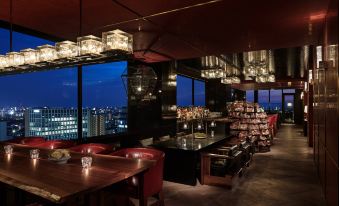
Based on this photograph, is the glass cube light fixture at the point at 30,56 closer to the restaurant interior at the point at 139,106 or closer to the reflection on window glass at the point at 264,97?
the restaurant interior at the point at 139,106

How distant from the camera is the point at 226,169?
4609 mm

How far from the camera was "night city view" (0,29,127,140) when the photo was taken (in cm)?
439

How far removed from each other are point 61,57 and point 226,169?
3.33 m

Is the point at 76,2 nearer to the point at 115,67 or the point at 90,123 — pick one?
the point at 90,123

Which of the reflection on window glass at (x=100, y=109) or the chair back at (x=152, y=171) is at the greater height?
the reflection on window glass at (x=100, y=109)

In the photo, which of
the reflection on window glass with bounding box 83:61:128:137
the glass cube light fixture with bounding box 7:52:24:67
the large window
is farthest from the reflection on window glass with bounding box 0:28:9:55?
the large window

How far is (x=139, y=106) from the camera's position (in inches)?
254

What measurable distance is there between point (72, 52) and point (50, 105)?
232 centimetres

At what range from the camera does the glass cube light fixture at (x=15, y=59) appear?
129 inches

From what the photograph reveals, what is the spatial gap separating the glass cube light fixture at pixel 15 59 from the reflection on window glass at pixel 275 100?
70.3 feet

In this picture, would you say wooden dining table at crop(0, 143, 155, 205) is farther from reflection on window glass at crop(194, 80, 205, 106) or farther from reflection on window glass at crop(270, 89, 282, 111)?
reflection on window glass at crop(270, 89, 282, 111)

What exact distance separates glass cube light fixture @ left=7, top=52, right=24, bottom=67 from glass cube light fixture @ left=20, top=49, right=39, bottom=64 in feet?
0.21

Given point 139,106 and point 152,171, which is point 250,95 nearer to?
point 139,106

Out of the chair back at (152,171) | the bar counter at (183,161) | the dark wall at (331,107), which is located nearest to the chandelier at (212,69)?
the bar counter at (183,161)
